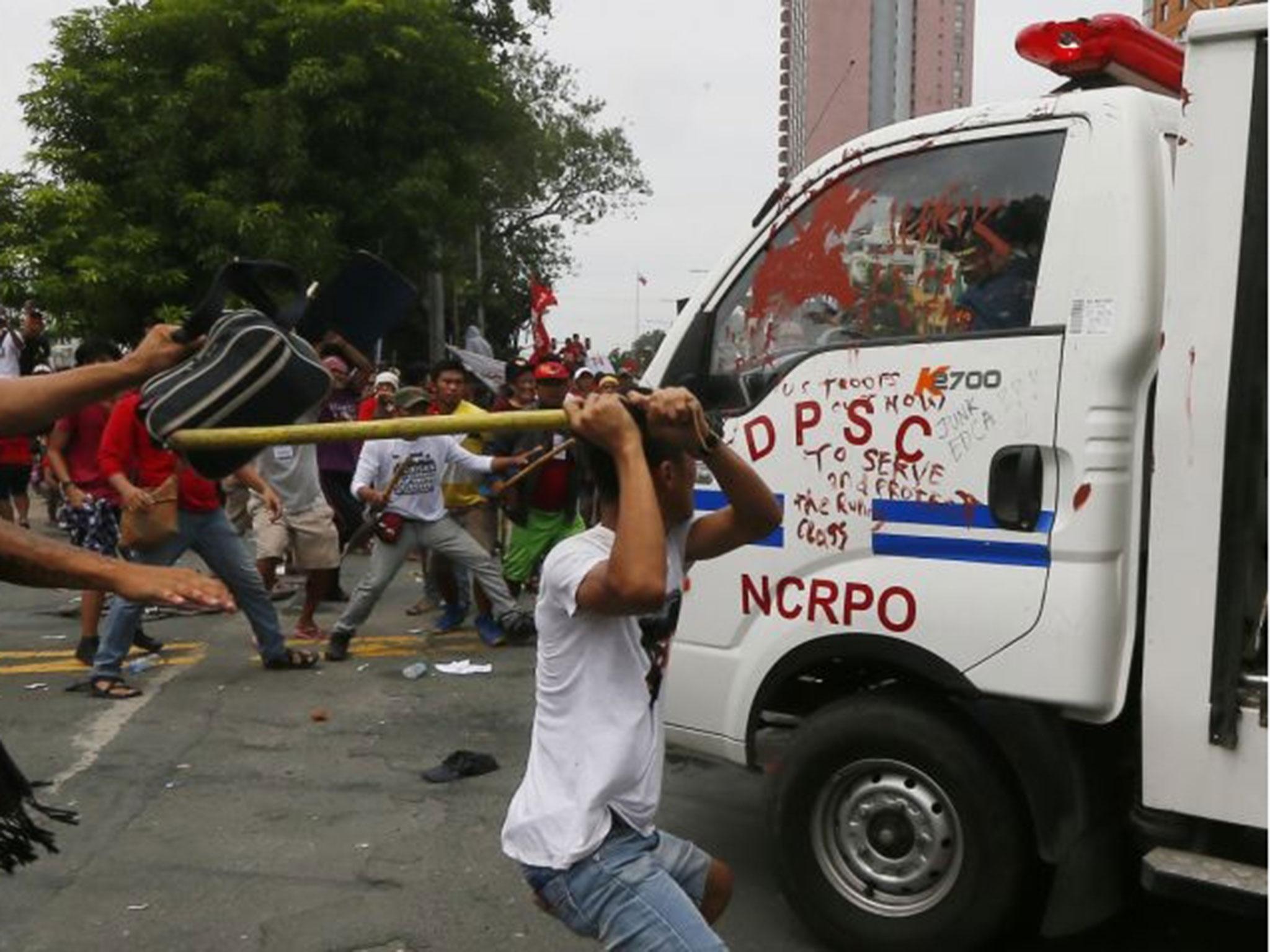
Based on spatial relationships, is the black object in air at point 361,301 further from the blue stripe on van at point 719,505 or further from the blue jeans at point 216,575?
the blue jeans at point 216,575

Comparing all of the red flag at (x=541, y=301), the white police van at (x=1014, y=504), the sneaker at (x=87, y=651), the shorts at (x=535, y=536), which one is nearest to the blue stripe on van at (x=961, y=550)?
the white police van at (x=1014, y=504)

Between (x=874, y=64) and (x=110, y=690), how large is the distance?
193 inches

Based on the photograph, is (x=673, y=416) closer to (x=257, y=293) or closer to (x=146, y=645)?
(x=257, y=293)

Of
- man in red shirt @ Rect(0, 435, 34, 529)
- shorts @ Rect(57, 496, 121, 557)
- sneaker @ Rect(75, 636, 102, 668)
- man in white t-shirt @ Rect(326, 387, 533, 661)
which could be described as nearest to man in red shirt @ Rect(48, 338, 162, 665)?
shorts @ Rect(57, 496, 121, 557)

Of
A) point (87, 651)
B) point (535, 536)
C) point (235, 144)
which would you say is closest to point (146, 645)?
point (87, 651)

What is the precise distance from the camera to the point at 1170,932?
13.0 ft

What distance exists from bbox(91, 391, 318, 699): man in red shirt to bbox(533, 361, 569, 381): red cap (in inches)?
81.3

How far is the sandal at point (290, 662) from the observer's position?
7207mm

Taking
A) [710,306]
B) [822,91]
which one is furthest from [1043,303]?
[822,91]

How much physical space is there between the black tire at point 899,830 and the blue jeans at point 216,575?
3984mm

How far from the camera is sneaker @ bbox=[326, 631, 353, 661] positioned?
742 cm

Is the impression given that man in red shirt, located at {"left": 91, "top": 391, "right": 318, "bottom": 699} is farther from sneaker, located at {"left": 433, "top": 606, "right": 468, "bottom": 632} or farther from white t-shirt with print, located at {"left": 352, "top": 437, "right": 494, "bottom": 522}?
sneaker, located at {"left": 433, "top": 606, "right": 468, "bottom": 632}

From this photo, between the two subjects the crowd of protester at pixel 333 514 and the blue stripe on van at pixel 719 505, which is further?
the crowd of protester at pixel 333 514

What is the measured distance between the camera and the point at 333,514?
8336 mm
